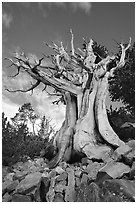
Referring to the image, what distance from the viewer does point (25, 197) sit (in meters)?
6.10

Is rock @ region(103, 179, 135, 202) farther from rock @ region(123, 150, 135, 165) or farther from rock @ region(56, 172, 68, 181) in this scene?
rock @ region(56, 172, 68, 181)

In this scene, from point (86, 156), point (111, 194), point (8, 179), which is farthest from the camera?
point (86, 156)

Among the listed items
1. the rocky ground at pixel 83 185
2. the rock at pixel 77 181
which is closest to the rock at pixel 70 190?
the rocky ground at pixel 83 185

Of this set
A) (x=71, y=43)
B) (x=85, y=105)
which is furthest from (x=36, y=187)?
(x=71, y=43)

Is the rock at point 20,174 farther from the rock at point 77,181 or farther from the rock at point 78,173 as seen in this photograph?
the rock at point 77,181

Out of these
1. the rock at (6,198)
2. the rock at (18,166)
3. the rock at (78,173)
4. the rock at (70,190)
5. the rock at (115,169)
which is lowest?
the rock at (6,198)

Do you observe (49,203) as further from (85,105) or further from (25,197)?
(85,105)

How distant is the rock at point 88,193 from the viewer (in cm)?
548

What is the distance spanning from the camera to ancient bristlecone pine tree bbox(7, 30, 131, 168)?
390 inches

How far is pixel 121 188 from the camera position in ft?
18.2

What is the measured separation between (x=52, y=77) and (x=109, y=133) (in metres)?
4.25

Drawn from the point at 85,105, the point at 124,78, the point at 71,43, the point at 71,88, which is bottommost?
the point at 85,105

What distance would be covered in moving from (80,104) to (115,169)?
5.26 metres

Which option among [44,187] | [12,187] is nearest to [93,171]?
[44,187]
